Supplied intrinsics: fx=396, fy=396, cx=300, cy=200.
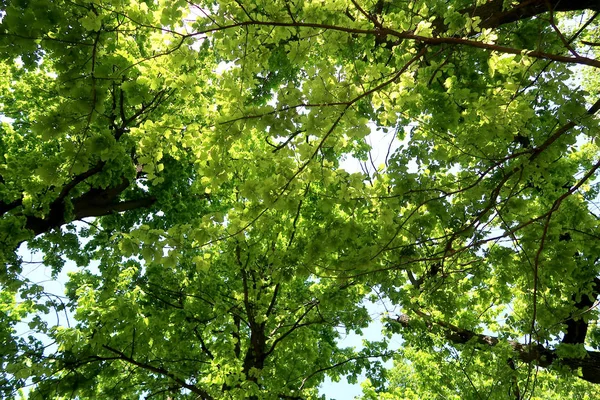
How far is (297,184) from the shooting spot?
10.1ft

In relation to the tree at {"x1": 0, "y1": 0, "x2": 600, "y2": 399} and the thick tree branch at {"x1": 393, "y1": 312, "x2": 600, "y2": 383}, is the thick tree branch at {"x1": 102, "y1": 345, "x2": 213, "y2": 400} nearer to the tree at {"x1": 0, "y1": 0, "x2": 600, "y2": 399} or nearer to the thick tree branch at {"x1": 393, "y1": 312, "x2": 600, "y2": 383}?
the tree at {"x1": 0, "y1": 0, "x2": 600, "y2": 399}

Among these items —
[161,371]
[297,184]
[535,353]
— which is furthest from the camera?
[535,353]

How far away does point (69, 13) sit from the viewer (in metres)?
2.70

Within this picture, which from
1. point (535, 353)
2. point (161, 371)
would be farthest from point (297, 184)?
point (535, 353)

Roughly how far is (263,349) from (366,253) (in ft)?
12.2

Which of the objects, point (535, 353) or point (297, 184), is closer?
point (297, 184)

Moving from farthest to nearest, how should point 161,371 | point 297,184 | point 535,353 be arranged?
point 535,353
point 161,371
point 297,184

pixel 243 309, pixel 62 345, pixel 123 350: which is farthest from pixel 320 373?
pixel 62 345

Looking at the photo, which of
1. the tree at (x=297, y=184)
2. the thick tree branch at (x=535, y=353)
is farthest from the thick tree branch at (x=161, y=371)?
the thick tree branch at (x=535, y=353)

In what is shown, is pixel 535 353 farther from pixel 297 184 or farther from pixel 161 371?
pixel 161 371

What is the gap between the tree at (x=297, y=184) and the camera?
2.72 m

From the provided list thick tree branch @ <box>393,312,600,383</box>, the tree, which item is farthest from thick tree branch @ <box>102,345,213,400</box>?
thick tree branch @ <box>393,312,600,383</box>

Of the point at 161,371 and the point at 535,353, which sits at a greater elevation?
the point at 161,371

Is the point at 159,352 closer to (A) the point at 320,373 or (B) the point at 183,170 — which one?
Answer: (A) the point at 320,373
